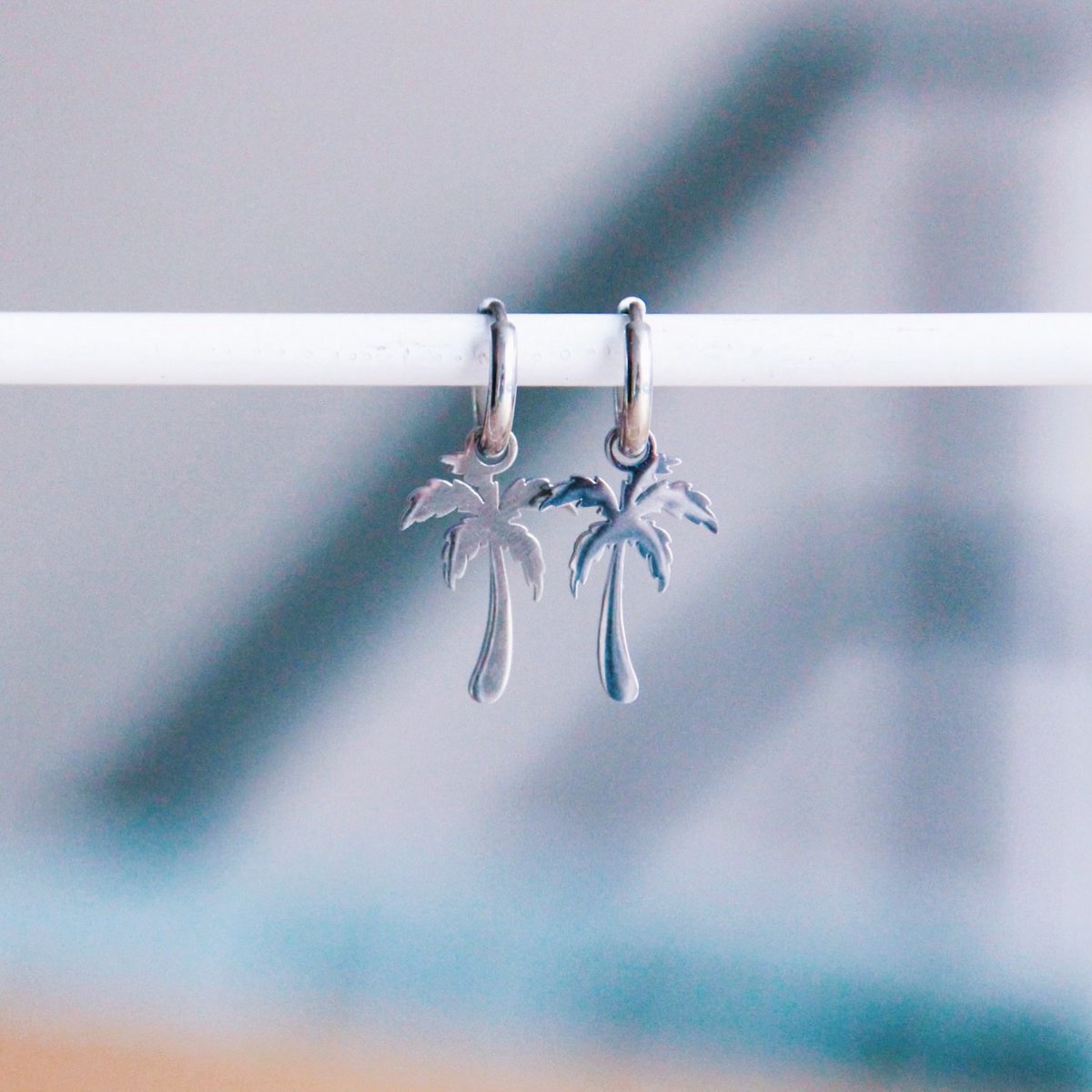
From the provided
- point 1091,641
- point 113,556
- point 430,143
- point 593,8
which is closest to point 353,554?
point 113,556

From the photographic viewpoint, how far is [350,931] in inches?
25.3

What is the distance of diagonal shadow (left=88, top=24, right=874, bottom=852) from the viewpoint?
612mm

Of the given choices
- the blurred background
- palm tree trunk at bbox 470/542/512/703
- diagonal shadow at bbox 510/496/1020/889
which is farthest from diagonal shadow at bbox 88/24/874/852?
palm tree trunk at bbox 470/542/512/703

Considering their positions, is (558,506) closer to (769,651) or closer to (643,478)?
(643,478)

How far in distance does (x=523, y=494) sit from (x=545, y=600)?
1.04ft

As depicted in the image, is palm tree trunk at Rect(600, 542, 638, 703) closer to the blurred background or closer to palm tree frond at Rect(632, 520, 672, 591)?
palm tree frond at Rect(632, 520, 672, 591)

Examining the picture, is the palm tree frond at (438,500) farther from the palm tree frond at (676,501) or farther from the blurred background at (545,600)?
the blurred background at (545,600)

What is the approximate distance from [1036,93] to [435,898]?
62 cm

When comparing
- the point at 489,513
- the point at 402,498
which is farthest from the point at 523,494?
the point at 402,498

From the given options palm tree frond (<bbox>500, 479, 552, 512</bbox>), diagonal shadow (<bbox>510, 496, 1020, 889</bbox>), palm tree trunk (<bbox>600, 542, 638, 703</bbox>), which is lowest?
palm tree trunk (<bbox>600, 542, 638, 703</bbox>)

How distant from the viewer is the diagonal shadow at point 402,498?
2.01ft

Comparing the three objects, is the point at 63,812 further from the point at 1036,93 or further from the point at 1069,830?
the point at 1036,93

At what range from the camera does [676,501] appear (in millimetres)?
324

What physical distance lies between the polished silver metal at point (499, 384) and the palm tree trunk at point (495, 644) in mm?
42
